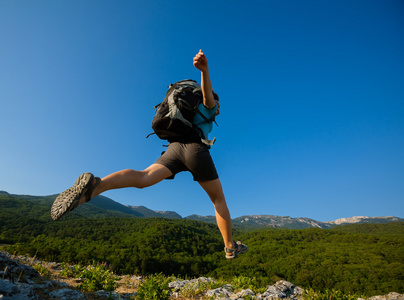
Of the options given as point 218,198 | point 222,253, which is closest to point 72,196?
point 218,198

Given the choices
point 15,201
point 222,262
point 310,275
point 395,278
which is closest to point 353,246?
point 395,278

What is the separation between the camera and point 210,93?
232 centimetres

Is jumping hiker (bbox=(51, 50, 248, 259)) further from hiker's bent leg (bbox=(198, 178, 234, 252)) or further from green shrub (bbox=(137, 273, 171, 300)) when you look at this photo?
green shrub (bbox=(137, 273, 171, 300))

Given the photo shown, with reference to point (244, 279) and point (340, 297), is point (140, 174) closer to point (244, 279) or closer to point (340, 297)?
point (244, 279)

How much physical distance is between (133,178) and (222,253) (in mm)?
83472

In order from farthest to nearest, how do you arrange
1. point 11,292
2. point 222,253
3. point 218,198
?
point 222,253
point 218,198
point 11,292

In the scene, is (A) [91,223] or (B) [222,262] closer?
(B) [222,262]

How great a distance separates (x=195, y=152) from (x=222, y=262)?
8207cm

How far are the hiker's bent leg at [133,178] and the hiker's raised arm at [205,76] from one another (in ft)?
2.90

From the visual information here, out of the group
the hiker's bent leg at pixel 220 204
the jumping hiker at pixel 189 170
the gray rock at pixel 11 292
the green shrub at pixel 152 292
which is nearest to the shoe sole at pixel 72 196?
the jumping hiker at pixel 189 170

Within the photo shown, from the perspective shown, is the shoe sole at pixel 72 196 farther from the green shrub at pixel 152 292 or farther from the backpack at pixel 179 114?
the green shrub at pixel 152 292

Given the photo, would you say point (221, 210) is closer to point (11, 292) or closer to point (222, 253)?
point (11, 292)

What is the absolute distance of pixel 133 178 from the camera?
2072 millimetres

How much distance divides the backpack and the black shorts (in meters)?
0.12
